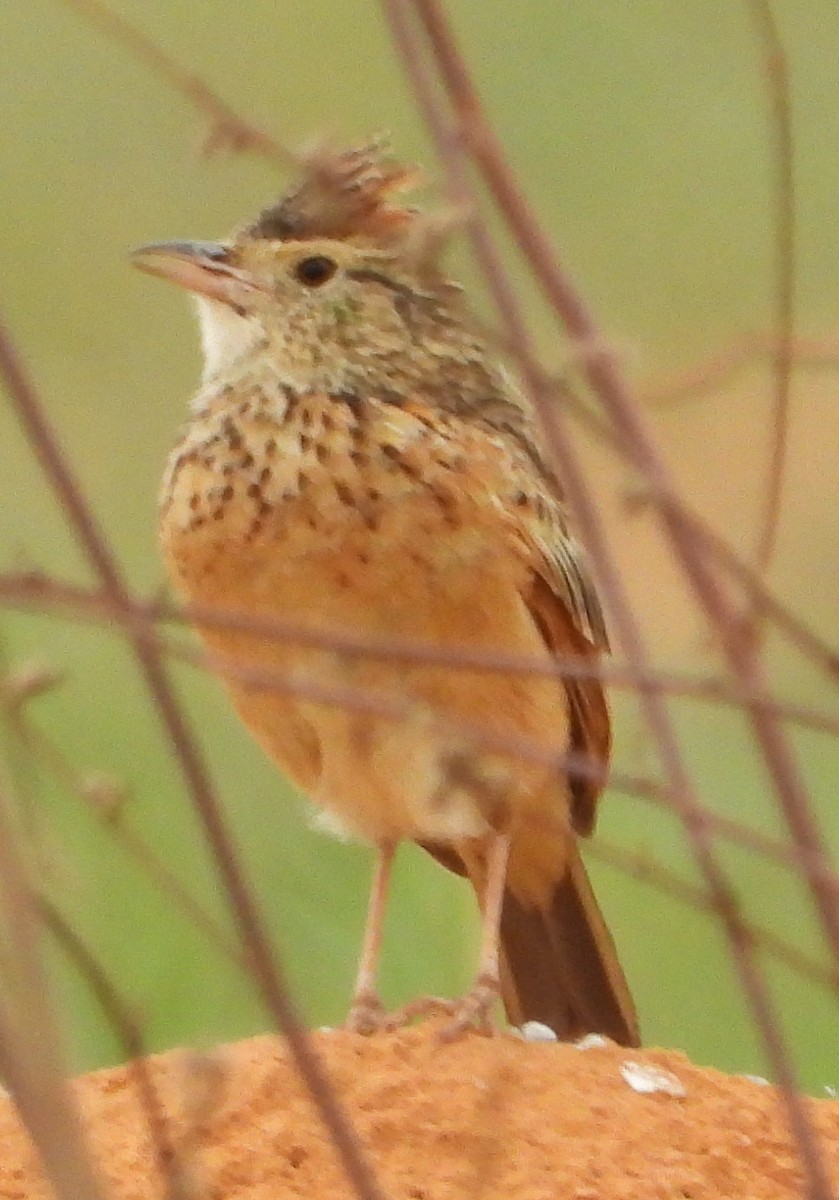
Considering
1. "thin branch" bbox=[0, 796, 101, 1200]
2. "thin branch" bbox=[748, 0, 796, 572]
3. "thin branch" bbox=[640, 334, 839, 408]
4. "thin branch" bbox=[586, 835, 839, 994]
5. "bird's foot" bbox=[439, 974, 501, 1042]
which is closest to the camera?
"thin branch" bbox=[0, 796, 101, 1200]

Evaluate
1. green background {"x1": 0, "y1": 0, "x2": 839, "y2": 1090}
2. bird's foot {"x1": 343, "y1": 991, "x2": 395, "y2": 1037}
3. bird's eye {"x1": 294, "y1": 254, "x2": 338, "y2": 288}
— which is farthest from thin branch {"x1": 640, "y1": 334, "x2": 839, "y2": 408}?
green background {"x1": 0, "y1": 0, "x2": 839, "y2": 1090}

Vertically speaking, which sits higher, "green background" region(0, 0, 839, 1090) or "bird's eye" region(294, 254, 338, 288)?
"green background" region(0, 0, 839, 1090)

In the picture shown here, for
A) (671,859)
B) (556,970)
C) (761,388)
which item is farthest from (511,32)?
(556,970)

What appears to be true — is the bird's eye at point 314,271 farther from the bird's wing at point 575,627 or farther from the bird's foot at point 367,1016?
the bird's foot at point 367,1016

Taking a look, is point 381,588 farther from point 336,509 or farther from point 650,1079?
point 650,1079

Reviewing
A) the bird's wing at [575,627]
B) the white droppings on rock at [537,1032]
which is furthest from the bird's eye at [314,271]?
the white droppings on rock at [537,1032]

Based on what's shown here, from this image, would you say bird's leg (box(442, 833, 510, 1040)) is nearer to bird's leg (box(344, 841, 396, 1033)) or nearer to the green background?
bird's leg (box(344, 841, 396, 1033))
